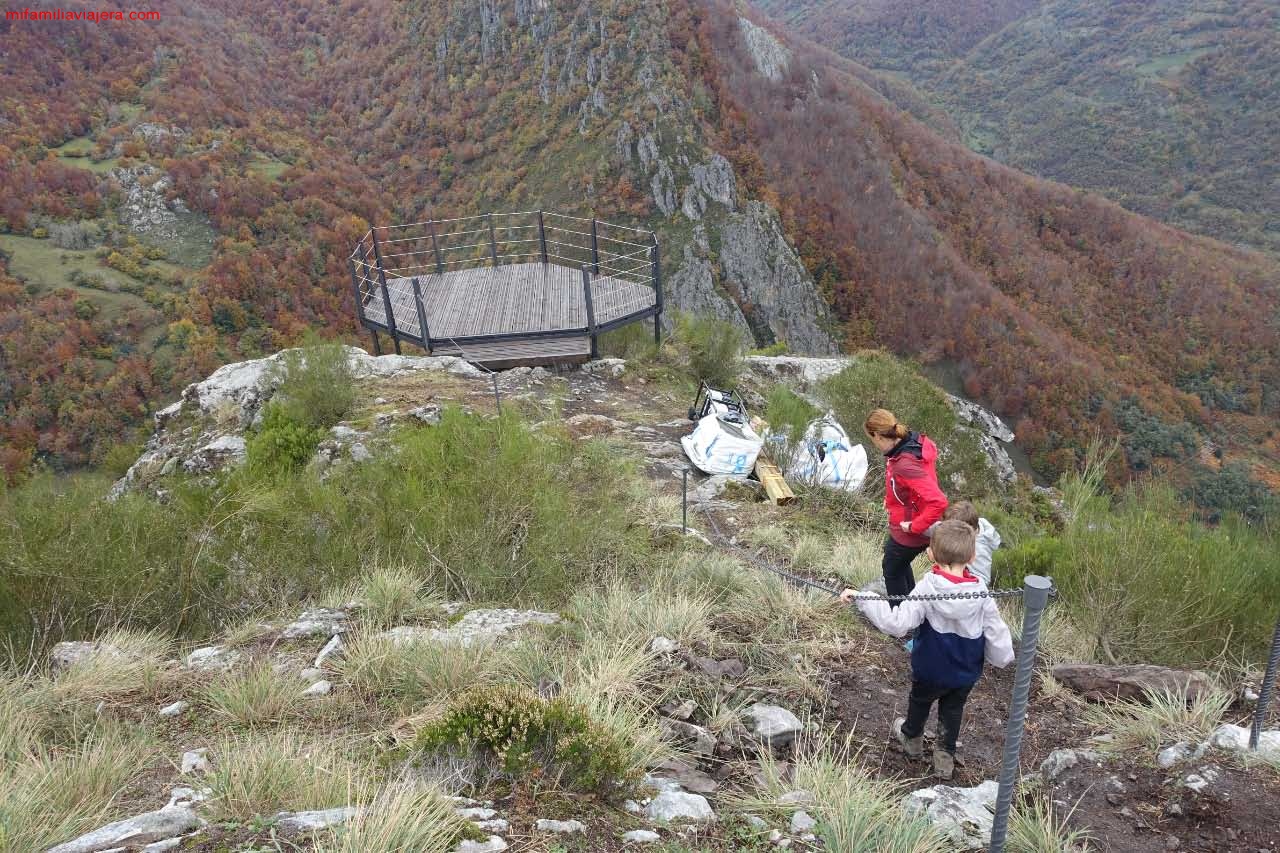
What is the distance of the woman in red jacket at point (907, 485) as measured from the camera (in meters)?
3.67

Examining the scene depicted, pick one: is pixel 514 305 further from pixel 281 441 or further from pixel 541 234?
pixel 281 441

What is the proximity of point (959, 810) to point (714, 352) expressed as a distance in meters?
10.0

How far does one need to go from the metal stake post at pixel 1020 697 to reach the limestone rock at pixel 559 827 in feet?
3.80

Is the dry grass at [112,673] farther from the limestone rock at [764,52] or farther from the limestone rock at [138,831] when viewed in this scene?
the limestone rock at [764,52]

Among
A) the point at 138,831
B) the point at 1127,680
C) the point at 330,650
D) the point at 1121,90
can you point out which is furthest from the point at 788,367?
the point at 1121,90

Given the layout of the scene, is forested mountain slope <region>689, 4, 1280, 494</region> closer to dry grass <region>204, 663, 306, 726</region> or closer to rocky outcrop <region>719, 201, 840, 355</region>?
rocky outcrop <region>719, 201, 840, 355</region>

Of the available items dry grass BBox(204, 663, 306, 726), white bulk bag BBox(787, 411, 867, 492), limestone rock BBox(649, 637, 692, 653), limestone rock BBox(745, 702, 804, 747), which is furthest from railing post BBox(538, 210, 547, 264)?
limestone rock BBox(745, 702, 804, 747)

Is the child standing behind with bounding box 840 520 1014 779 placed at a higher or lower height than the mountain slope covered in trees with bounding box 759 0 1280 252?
lower

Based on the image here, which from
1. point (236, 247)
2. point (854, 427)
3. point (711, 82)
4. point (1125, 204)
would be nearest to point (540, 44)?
point (711, 82)

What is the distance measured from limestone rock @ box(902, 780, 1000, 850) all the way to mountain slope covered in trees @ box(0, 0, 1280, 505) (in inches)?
1633

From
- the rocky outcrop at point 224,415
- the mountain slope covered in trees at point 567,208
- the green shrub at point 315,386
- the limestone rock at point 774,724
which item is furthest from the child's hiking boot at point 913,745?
the mountain slope covered in trees at point 567,208

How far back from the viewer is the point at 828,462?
7457 mm

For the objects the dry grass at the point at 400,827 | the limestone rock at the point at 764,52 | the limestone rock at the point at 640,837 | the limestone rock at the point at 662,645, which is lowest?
the limestone rock at the point at 662,645

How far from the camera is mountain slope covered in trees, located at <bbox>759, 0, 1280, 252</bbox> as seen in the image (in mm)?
105000
